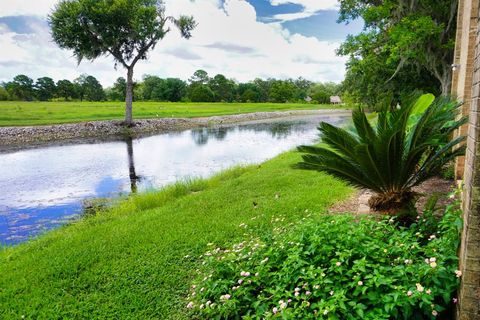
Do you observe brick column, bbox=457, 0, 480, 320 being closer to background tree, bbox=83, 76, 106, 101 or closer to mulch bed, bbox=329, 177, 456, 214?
mulch bed, bbox=329, 177, 456, 214

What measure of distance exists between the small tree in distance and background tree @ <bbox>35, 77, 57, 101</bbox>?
4453cm

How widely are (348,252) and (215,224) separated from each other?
2994 mm

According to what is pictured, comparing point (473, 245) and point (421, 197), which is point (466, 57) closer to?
point (421, 197)

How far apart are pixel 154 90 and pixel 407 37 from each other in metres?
59.9

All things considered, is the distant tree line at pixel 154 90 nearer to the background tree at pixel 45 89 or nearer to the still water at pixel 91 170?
the background tree at pixel 45 89

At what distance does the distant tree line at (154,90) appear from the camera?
59.3 metres

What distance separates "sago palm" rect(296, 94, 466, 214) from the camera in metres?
4.02

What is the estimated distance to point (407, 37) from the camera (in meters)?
10.6

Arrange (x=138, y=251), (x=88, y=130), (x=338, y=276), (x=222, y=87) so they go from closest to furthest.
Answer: (x=338, y=276), (x=138, y=251), (x=88, y=130), (x=222, y=87)

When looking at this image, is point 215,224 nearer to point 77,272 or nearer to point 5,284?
point 77,272

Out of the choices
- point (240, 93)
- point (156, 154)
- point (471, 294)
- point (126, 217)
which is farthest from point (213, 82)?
point (471, 294)

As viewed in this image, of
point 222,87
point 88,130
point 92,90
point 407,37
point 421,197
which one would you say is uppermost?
point 222,87

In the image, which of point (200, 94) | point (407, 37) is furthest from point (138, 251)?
point (200, 94)

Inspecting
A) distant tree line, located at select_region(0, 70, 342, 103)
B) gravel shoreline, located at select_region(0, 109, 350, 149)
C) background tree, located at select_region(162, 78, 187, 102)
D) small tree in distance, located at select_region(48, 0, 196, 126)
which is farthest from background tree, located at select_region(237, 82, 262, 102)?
small tree in distance, located at select_region(48, 0, 196, 126)
